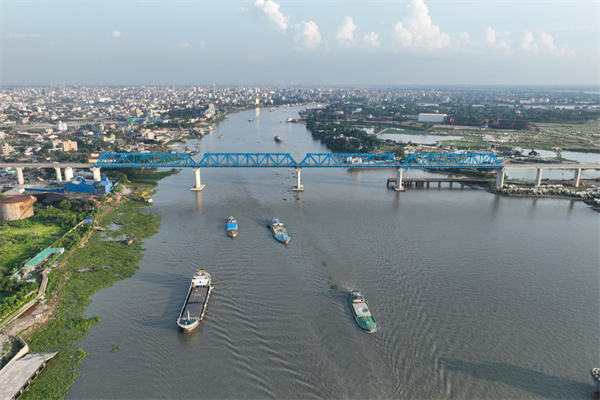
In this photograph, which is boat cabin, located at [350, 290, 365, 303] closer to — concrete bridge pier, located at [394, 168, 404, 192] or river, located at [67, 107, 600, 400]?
river, located at [67, 107, 600, 400]

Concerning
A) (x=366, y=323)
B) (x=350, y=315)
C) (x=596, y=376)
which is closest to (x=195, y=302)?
(x=350, y=315)

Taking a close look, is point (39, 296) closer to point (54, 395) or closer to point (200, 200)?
point (54, 395)

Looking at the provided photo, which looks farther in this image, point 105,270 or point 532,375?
point 105,270

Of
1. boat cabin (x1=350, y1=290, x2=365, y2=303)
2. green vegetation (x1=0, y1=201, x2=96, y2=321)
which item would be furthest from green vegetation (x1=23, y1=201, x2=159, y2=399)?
boat cabin (x1=350, y1=290, x2=365, y2=303)

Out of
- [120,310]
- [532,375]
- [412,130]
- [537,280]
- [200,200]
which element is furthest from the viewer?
[412,130]

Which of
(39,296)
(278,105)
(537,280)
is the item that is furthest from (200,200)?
(278,105)

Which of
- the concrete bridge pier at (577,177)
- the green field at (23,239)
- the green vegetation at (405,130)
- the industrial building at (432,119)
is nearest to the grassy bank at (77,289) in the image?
the green field at (23,239)

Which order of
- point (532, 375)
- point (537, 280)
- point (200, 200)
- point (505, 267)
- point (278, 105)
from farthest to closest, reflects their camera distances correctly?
point (278, 105)
point (200, 200)
point (505, 267)
point (537, 280)
point (532, 375)
